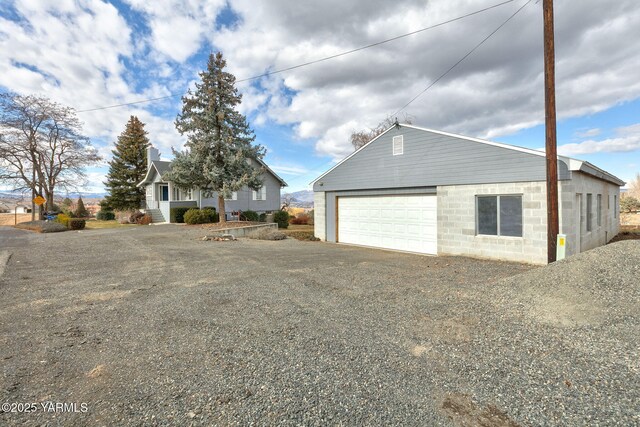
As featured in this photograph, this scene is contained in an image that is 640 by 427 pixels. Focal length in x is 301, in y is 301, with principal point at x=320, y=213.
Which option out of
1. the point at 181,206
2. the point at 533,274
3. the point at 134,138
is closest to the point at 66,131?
the point at 134,138

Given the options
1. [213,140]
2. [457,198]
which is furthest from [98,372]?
[213,140]

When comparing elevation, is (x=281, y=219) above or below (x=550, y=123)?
below

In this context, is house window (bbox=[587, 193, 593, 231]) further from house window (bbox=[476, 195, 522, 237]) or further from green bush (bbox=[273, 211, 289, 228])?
green bush (bbox=[273, 211, 289, 228])

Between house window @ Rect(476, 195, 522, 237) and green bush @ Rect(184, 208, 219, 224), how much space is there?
16392 mm

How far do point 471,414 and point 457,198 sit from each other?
821 centimetres

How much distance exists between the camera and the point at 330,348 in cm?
336

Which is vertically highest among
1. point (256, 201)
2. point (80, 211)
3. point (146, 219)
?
point (256, 201)

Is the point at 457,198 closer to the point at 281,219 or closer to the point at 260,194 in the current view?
the point at 281,219

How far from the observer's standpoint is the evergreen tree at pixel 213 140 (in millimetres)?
17466

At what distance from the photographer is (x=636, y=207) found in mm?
25359

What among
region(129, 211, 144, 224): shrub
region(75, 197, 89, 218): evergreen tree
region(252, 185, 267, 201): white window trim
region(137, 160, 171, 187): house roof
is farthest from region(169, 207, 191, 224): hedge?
region(75, 197, 89, 218): evergreen tree

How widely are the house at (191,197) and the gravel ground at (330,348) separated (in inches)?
650

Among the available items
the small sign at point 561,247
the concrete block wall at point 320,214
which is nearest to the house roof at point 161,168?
the concrete block wall at point 320,214

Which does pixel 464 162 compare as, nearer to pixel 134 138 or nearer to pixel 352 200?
pixel 352 200
